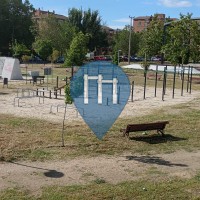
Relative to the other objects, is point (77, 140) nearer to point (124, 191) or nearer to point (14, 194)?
point (124, 191)

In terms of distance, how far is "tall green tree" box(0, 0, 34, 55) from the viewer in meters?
76.6

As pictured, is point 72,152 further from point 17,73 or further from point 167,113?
point 17,73

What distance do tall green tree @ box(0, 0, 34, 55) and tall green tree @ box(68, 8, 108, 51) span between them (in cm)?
949

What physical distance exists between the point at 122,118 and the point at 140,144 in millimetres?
4567

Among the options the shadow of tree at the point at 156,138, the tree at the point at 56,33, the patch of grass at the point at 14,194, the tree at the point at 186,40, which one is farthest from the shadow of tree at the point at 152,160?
the tree at the point at 56,33

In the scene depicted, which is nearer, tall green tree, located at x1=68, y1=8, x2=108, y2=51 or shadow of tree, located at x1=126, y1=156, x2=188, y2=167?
shadow of tree, located at x1=126, y1=156, x2=188, y2=167

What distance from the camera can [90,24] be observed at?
8400 centimetres

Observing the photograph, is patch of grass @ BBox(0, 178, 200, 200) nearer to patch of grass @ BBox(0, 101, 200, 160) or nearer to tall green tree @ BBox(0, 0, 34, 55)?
patch of grass @ BBox(0, 101, 200, 160)

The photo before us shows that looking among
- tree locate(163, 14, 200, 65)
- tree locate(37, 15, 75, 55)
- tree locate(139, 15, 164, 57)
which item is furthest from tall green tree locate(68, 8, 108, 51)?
tree locate(163, 14, 200, 65)

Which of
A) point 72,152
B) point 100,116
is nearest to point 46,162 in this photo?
point 72,152

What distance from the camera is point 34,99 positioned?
22.6 metres

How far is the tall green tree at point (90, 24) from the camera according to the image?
82125 mm

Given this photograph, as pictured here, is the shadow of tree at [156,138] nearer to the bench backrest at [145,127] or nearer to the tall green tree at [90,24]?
the bench backrest at [145,127]

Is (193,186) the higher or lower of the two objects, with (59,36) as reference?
lower
